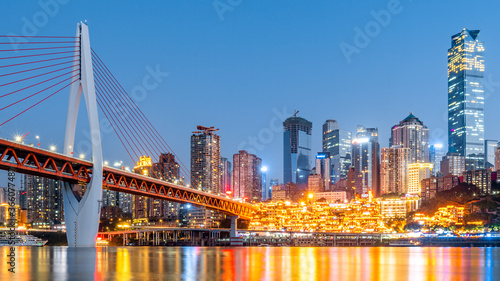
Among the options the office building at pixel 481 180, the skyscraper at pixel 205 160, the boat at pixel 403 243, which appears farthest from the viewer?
the skyscraper at pixel 205 160

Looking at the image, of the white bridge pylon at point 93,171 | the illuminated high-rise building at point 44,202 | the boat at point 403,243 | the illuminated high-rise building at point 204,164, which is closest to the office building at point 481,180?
the boat at point 403,243

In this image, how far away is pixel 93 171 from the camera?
58688 millimetres

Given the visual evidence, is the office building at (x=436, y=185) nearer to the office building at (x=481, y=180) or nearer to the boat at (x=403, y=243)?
the office building at (x=481, y=180)

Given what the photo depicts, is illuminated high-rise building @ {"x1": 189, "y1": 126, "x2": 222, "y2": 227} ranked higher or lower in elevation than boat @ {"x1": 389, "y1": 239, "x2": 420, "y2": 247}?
higher

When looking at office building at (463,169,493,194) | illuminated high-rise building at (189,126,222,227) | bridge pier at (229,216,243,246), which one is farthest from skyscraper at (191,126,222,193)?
office building at (463,169,493,194)

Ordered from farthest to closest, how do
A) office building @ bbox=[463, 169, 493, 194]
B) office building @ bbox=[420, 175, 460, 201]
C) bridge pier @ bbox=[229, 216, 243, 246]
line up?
office building @ bbox=[420, 175, 460, 201] → office building @ bbox=[463, 169, 493, 194] → bridge pier @ bbox=[229, 216, 243, 246]

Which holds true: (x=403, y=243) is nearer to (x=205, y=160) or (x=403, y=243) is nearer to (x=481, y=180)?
(x=481, y=180)

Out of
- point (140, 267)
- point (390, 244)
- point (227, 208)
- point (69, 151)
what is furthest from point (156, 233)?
point (140, 267)

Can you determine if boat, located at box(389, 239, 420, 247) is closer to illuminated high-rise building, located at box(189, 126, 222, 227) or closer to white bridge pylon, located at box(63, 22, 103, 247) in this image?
illuminated high-rise building, located at box(189, 126, 222, 227)

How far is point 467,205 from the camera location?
15812 centimetres

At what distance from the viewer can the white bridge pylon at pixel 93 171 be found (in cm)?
5800

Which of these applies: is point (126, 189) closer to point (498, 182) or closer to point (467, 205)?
point (467, 205)

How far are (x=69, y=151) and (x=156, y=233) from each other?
282 ft

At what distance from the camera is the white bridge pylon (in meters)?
58.0
